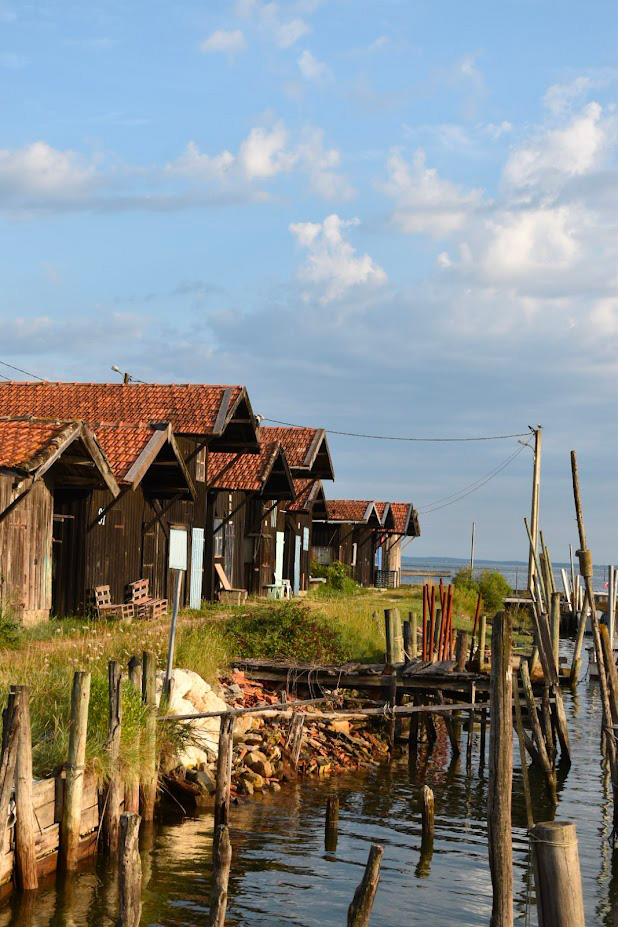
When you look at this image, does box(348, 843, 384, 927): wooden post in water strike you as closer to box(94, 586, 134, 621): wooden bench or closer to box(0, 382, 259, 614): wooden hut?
box(94, 586, 134, 621): wooden bench

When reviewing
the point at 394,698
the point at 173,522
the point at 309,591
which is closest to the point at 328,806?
the point at 394,698

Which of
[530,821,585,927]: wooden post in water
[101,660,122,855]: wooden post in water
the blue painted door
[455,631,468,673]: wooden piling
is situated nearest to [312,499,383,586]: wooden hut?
the blue painted door

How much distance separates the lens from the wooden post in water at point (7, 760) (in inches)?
374

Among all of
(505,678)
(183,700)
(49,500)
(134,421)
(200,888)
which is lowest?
(200,888)

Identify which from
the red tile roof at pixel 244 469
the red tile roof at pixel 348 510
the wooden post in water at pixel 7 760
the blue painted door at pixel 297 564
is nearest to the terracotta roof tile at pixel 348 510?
the red tile roof at pixel 348 510

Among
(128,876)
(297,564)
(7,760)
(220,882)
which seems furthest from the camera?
(297,564)

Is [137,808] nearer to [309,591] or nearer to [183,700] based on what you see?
[183,700]

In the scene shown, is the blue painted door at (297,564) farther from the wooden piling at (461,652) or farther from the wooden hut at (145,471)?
the wooden piling at (461,652)

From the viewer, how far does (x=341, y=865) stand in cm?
1248

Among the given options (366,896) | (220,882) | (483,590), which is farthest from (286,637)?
(483,590)

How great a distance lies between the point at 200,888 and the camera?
37.1ft

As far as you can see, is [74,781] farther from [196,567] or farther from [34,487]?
[196,567]

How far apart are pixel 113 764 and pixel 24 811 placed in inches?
62.9

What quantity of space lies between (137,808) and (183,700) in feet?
7.94
